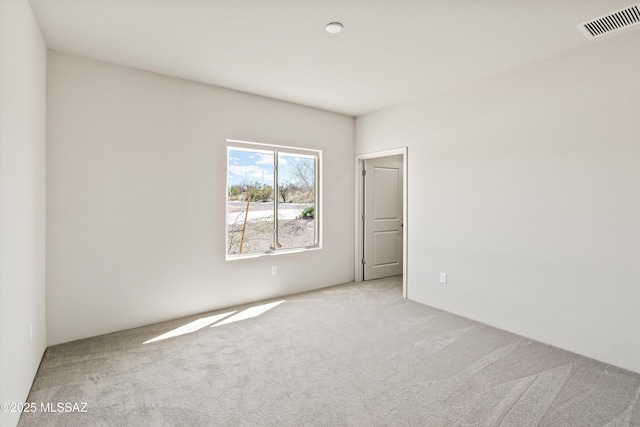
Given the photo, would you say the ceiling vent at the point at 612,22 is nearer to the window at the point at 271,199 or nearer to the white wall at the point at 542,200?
the white wall at the point at 542,200

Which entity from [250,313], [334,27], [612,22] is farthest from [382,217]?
[612,22]

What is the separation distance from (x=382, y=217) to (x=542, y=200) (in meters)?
2.68

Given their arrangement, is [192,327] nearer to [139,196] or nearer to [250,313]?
[250,313]

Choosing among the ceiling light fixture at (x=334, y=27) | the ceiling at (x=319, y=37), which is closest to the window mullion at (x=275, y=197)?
the ceiling at (x=319, y=37)

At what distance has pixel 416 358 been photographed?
2756 millimetres

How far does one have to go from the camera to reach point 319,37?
106 inches

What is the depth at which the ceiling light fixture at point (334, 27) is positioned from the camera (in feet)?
8.12

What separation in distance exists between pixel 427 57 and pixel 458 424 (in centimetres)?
294

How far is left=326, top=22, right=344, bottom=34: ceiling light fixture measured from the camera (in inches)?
97.4

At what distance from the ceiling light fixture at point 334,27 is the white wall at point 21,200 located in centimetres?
192

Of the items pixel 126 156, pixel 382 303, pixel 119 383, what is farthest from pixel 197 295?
pixel 382 303

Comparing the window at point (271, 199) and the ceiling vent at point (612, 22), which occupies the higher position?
the ceiling vent at point (612, 22)

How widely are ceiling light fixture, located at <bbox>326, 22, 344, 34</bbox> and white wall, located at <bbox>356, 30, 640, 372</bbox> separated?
76.1 inches

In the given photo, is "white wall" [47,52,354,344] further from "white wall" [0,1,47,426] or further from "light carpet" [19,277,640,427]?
"light carpet" [19,277,640,427]
